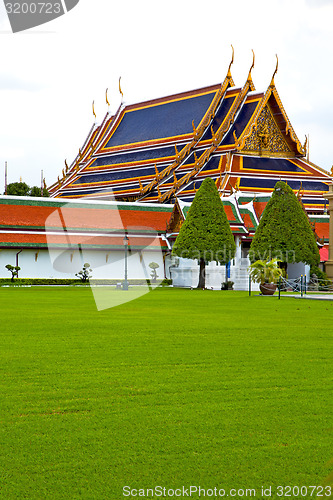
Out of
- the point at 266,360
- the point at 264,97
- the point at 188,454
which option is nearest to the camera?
the point at 188,454

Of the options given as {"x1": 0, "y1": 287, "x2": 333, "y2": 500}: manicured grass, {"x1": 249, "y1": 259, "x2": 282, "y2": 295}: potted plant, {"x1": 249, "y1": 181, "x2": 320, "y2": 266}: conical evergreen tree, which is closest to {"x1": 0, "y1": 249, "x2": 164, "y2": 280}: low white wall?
{"x1": 249, "y1": 181, "x2": 320, "y2": 266}: conical evergreen tree

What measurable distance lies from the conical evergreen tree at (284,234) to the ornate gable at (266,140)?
46.6ft

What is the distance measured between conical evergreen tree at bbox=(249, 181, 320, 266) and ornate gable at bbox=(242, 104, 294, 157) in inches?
559

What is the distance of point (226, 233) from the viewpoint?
3094 cm

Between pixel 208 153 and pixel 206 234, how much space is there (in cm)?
1359

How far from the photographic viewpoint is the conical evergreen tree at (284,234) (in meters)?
29.4

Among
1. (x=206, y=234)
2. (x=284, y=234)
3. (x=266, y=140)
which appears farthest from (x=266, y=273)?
(x=266, y=140)

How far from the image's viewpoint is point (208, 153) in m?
43.3

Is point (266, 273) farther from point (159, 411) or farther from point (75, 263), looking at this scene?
point (159, 411)

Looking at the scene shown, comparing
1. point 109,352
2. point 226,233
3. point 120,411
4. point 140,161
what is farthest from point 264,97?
point 120,411

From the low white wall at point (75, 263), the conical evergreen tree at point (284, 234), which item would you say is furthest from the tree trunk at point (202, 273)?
the low white wall at point (75, 263)

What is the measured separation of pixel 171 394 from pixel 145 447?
1603 mm

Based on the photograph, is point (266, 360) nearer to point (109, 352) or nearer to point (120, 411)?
point (109, 352)

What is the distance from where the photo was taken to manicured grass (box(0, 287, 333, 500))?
3977mm
